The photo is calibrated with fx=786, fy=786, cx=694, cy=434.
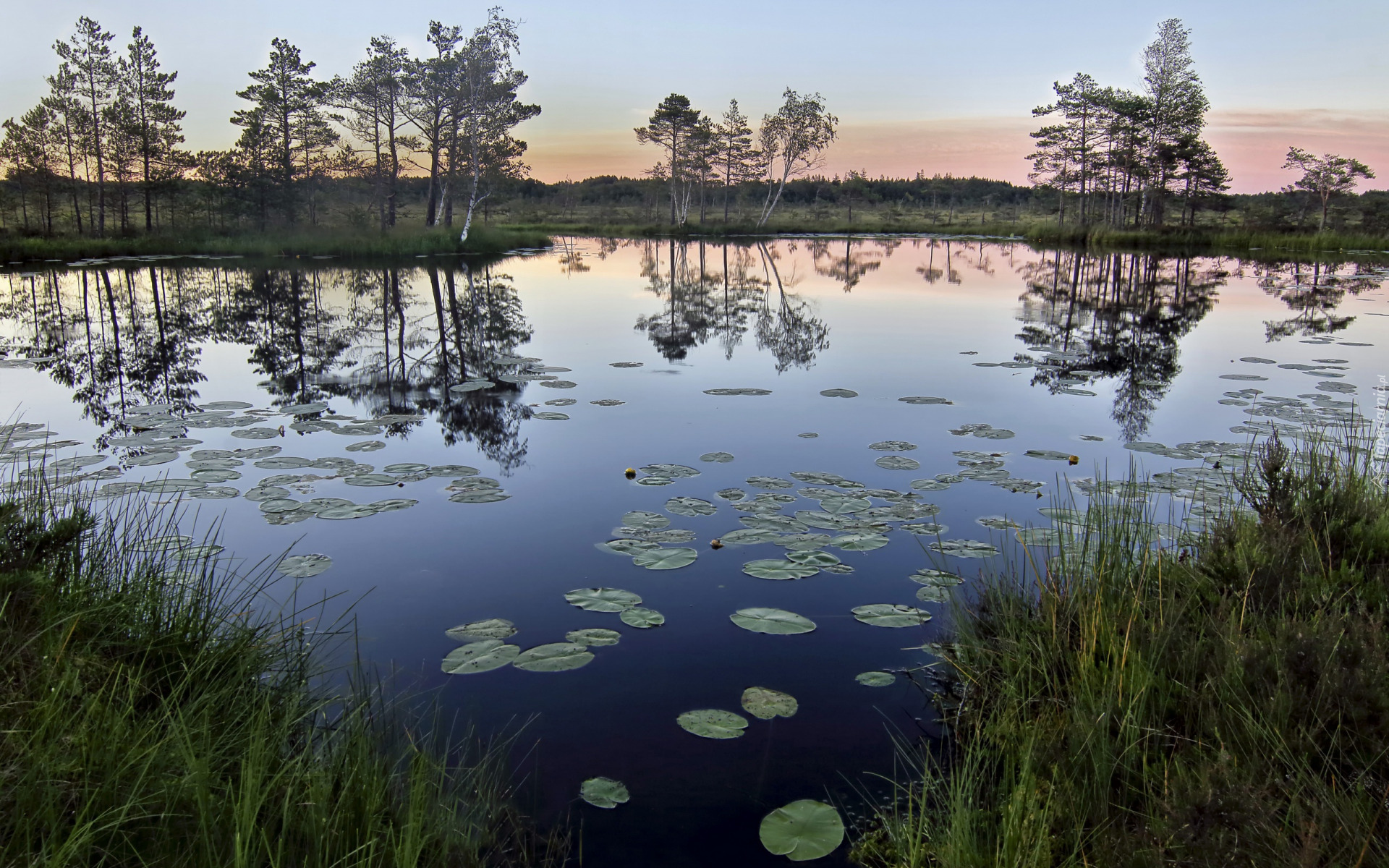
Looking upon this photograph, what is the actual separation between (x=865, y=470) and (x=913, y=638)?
89.4 inches

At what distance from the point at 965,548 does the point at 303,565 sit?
3.38m

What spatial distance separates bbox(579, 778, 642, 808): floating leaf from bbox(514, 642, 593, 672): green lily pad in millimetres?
657

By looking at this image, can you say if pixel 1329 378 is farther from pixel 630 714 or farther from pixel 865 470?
pixel 630 714

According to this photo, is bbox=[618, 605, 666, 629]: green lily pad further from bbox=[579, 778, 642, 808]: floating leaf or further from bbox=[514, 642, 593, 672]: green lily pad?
bbox=[579, 778, 642, 808]: floating leaf

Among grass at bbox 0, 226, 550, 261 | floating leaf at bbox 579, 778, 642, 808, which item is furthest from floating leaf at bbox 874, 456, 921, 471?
grass at bbox 0, 226, 550, 261

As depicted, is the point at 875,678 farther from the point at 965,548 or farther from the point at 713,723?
the point at 965,548

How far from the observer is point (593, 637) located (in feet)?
11.1

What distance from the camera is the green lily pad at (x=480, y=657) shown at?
3104 mm

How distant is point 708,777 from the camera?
2562mm

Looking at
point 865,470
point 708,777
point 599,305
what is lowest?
point 708,777

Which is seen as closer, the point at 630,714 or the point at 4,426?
the point at 630,714

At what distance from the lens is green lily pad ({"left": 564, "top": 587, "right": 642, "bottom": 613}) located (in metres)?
3.60

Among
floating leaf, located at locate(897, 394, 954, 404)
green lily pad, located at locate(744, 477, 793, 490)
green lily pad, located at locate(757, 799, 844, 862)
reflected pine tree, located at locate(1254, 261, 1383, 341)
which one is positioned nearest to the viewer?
green lily pad, located at locate(757, 799, 844, 862)

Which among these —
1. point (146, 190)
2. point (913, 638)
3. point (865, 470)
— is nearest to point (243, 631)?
point (913, 638)
